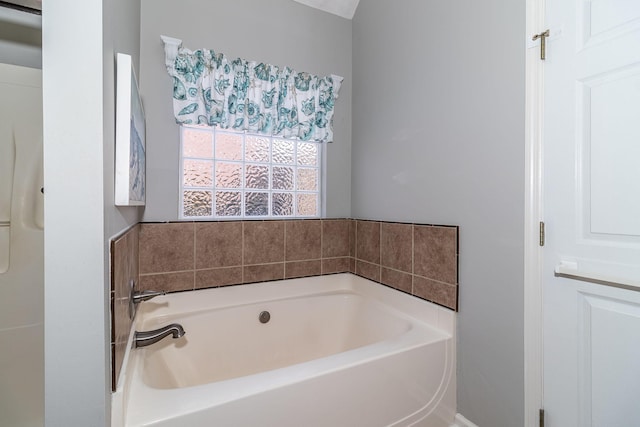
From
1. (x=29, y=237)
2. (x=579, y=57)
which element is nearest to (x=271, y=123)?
(x=29, y=237)

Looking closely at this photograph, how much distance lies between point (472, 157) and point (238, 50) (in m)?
1.69

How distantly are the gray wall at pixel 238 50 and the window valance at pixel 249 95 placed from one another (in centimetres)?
9

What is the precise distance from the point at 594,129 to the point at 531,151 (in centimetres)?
21

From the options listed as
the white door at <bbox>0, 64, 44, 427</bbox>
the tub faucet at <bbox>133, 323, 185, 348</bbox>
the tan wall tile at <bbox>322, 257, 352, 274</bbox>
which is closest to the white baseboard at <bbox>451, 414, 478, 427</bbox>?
the tan wall tile at <bbox>322, 257, 352, 274</bbox>

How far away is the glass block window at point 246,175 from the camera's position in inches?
78.7

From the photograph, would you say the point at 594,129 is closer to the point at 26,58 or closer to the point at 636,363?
the point at 636,363

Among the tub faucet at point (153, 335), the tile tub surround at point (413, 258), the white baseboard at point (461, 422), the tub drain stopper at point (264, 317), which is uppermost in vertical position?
the tile tub surround at point (413, 258)

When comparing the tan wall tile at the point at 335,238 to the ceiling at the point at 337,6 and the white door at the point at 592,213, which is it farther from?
the ceiling at the point at 337,6

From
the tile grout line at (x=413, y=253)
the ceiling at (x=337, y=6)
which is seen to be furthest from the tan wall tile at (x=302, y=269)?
the ceiling at (x=337, y=6)

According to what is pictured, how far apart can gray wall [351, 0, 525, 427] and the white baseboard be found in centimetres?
3

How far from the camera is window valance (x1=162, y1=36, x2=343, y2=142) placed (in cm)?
186

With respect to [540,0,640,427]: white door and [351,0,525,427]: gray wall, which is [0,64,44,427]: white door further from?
[540,0,640,427]: white door

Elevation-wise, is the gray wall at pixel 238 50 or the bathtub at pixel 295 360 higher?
the gray wall at pixel 238 50

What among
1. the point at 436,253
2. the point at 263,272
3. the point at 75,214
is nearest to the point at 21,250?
the point at 75,214
